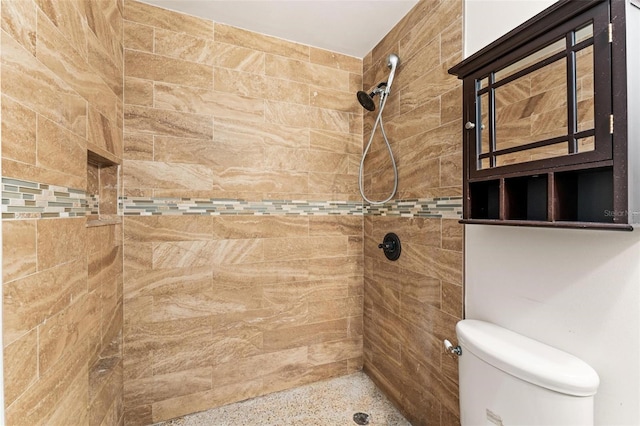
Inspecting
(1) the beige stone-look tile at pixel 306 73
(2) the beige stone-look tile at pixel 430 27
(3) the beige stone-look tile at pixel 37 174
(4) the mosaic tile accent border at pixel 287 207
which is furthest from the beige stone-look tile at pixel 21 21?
(2) the beige stone-look tile at pixel 430 27

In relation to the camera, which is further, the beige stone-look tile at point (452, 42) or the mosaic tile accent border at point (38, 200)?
the beige stone-look tile at point (452, 42)

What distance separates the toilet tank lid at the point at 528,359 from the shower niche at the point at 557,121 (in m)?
0.42

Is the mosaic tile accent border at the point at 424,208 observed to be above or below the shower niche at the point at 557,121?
below

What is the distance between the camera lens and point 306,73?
77.0 inches

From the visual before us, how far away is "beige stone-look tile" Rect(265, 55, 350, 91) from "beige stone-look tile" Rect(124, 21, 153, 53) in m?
0.67

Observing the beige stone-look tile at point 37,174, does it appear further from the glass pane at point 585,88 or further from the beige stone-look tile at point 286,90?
the glass pane at point 585,88

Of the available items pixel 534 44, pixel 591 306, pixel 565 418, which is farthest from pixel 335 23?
pixel 565 418

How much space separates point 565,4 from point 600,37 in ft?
0.45

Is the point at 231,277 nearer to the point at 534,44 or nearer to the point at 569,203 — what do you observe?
the point at 569,203

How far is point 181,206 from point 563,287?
1.82m

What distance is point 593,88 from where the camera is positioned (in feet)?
2.54

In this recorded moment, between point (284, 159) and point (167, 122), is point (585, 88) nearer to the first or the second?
point (284, 159)

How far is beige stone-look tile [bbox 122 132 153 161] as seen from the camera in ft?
5.16

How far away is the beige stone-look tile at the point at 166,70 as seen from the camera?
158cm
